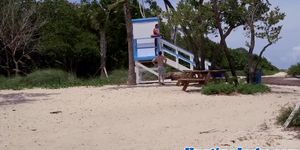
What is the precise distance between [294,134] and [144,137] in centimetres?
247

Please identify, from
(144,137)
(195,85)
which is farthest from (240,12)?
(144,137)

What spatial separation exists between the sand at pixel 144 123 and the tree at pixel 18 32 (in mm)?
16862

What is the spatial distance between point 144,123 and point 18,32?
23.2m

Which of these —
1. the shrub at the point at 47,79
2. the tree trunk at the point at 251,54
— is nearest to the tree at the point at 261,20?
the tree trunk at the point at 251,54

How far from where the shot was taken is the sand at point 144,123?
7.91 metres

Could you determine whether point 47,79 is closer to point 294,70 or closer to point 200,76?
point 200,76

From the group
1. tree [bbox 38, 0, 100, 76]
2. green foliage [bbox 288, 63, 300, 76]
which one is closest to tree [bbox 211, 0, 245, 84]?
green foliage [bbox 288, 63, 300, 76]

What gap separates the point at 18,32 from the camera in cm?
3148

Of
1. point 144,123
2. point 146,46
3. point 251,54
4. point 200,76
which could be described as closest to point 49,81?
point 146,46

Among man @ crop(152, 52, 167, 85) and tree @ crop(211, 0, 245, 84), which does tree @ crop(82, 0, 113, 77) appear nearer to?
man @ crop(152, 52, 167, 85)

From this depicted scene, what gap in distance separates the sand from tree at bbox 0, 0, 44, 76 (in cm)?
1686

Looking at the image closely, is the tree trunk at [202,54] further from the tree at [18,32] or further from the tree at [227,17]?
the tree at [18,32]

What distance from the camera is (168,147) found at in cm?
761

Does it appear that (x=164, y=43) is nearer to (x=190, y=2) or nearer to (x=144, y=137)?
(x=190, y=2)
